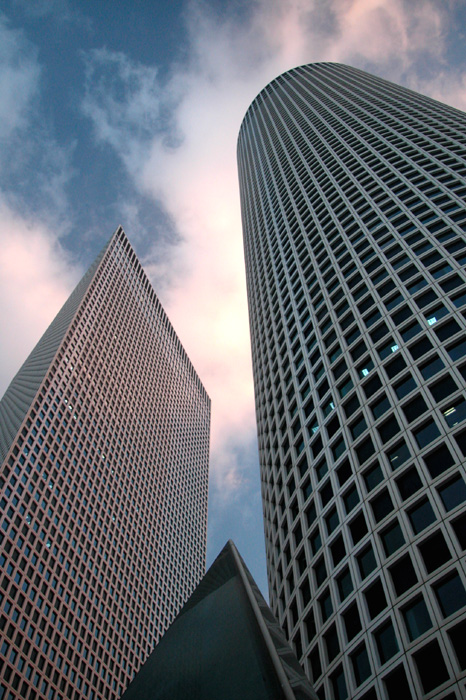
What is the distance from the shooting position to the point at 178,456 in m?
143

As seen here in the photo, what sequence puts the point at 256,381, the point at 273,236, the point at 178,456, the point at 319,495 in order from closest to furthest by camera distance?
the point at 319,495
the point at 256,381
the point at 273,236
the point at 178,456

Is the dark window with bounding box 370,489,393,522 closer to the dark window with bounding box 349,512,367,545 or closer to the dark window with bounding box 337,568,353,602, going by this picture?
the dark window with bounding box 349,512,367,545

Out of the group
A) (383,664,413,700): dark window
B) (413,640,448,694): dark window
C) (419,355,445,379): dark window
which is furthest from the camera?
(419,355,445,379): dark window

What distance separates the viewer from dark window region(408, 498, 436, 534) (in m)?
27.1

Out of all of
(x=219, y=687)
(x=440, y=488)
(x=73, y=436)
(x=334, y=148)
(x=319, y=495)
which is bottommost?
(x=219, y=687)

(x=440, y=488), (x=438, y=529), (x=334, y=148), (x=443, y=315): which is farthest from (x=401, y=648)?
(x=334, y=148)

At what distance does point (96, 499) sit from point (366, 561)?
237 ft

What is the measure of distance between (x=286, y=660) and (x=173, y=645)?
4823 mm

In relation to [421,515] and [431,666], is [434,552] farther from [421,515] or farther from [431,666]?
[431,666]

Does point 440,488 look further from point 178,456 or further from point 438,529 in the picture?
point 178,456

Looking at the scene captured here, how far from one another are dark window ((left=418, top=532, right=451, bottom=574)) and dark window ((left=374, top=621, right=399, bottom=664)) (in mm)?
3291

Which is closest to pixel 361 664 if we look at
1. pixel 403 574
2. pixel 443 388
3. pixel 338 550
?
pixel 403 574

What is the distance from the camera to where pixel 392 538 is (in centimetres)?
2844

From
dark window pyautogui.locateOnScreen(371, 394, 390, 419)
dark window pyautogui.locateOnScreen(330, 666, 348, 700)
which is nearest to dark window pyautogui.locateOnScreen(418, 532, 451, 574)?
dark window pyautogui.locateOnScreen(330, 666, 348, 700)
